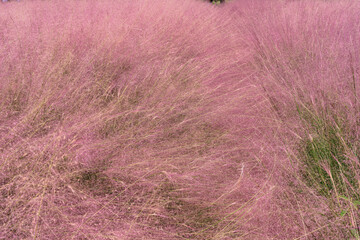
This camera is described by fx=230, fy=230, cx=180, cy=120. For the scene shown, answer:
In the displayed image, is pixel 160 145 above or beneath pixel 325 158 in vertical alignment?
above

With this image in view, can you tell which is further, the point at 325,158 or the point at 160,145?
the point at 160,145

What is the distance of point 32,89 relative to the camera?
1.62m

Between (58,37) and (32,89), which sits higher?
(58,37)

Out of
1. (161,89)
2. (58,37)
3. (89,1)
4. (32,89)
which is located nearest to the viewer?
(32,89)

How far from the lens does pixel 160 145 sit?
1418 millimetres

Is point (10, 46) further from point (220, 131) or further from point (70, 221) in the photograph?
point (220, 131)

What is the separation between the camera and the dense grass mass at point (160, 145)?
1.04m

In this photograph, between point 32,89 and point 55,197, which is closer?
point 55,197

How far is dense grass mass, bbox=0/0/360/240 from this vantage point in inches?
41.1

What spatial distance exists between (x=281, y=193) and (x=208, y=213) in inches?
15.2

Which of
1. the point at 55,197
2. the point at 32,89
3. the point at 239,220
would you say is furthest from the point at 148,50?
the point at 239,220

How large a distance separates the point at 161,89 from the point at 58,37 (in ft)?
4.32

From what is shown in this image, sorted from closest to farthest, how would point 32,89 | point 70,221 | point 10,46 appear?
1. point 70,221
2. point 32,89
3. point 10,46

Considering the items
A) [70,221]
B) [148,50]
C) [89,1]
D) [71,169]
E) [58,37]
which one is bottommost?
[70,221]
